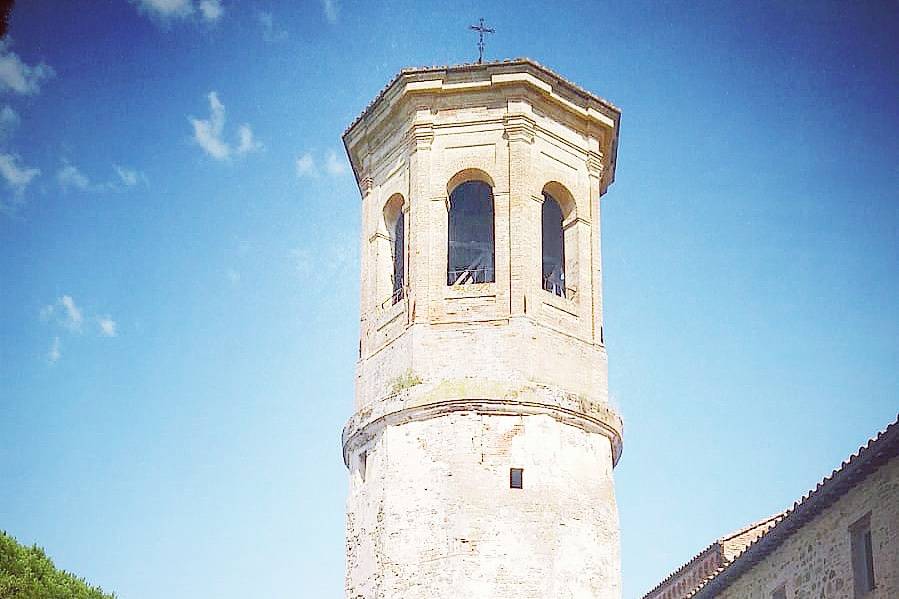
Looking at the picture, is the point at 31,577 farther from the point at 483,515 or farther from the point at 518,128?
the point at 518,128

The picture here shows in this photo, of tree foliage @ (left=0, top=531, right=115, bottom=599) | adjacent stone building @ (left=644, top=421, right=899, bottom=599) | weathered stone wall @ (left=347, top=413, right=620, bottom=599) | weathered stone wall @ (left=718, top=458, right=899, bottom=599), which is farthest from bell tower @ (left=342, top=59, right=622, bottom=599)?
tree foliage @ (left=0, top=531, right=115, bottom=599)

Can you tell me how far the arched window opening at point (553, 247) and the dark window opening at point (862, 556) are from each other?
318 inches

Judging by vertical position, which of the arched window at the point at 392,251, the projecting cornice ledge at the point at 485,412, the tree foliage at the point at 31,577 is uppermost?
the arched window at the point at 392,251

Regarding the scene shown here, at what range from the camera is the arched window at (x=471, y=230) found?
24.0 metres

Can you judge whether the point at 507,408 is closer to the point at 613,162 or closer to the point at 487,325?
the point at 487,325

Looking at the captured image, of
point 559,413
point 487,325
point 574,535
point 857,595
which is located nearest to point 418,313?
point 487,325

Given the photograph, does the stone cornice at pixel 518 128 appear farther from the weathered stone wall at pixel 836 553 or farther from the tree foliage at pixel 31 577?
the tree foliage at pixel 31 577

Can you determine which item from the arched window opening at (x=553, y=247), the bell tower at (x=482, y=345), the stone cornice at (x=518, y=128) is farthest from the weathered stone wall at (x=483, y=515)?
the stone cornice at (x=518, y=128)

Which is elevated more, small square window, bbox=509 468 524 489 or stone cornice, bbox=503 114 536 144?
stone cornice, bbox=503 114 536 144

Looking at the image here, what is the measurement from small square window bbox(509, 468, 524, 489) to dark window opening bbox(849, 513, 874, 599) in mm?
5081

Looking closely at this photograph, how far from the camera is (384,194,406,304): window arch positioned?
23547 millimetres

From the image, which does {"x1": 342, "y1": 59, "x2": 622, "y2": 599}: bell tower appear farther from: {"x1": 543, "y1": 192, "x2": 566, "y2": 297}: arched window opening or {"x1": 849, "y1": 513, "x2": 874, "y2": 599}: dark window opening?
{"x1": 849, "y1": 513, "x2": 874, "y2": 599}: dark window opening

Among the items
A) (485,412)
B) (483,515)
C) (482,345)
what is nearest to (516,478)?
(483,515)

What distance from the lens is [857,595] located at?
16797 mm
